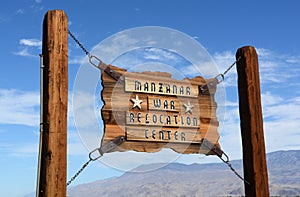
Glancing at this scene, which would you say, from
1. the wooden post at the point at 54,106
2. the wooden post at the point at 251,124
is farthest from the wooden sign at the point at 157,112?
the wooden post at the point at 54,106

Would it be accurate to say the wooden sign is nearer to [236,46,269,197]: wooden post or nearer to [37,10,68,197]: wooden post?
[236,46,269,197]: wooden post

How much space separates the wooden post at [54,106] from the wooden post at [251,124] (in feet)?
8.77

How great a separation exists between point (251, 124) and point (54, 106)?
2.85 m

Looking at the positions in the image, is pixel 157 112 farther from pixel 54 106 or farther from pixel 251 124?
pixel 54 106

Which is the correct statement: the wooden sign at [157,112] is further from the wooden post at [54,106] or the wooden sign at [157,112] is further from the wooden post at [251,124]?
the wooden post at [54,106]

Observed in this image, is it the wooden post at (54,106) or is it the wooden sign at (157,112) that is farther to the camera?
the wooden sign at (157,112)

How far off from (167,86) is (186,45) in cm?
60

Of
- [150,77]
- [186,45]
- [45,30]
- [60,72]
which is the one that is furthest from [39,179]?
[186,45]

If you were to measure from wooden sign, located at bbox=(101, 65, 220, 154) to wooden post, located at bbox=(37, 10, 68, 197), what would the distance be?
72 centimetres

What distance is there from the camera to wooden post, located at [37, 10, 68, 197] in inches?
193

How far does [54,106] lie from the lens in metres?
5.02

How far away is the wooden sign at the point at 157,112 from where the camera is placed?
5.80 metres

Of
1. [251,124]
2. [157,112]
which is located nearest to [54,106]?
[157,112]

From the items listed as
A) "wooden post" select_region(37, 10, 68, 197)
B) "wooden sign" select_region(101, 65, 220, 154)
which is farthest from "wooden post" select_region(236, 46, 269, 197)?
"wooden post" select_region(37, 10, 68, 197)
